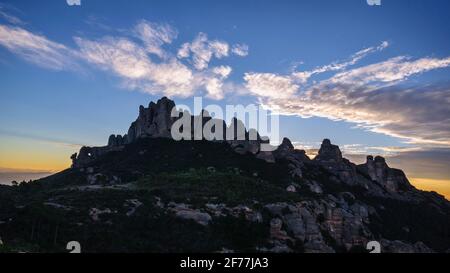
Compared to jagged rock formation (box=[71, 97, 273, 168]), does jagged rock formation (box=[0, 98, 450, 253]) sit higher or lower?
lower

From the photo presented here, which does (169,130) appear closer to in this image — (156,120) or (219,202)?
(156,120)

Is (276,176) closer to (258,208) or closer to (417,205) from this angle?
(258,208)

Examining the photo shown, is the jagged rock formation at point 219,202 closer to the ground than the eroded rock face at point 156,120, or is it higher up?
closer to the ground

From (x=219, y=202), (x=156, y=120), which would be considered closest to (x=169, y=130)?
(x=156, y=120)

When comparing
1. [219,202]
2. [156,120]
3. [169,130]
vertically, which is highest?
[156,120]

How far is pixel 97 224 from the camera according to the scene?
71.7m

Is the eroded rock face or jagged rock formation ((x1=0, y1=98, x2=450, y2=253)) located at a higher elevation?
the eroded rock face

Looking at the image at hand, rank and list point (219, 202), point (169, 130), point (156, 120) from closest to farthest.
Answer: point (219, 202) < point (169, 130) < point (156, 120)

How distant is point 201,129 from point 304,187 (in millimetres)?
64688

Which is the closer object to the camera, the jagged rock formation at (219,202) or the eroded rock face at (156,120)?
the jagged rock formation at (219,202)

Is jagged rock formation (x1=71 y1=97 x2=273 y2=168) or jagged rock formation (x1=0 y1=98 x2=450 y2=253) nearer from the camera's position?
jagged rock formation (x1=0 y1=98 x2=450 y2=253)

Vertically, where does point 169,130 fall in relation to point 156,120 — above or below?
below

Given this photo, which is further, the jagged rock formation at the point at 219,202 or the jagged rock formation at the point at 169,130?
the jagged rock formation at the point at 169,130
